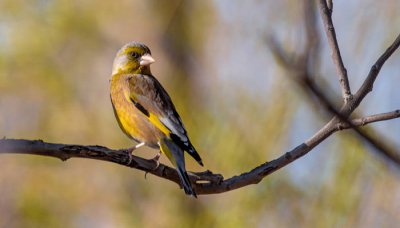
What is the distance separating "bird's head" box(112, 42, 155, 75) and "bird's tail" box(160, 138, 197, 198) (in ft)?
3.82

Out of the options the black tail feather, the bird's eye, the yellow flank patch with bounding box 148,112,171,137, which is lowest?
the black tail feather

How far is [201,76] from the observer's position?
32.3 feet

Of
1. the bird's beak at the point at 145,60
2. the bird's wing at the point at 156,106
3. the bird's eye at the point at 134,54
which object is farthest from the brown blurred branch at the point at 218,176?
the bird's eye at the point at 134,54

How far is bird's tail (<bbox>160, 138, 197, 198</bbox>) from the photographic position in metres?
3.92

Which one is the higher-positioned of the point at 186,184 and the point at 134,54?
the point at 134,54

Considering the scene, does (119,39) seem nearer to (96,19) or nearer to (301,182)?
(96,19)

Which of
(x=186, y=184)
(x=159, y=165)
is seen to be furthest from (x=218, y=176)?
(x=159, y=165)

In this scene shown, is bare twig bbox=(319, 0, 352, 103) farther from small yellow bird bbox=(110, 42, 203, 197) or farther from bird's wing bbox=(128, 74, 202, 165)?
bird's wing bbox=(128, 74, 202, 165)

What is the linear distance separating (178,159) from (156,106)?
0.99 m

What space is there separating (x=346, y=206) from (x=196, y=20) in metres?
4.52

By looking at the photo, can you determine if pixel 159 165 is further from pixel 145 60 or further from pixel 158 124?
pixel 145 60

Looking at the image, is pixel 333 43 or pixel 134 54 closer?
pixel 333 43

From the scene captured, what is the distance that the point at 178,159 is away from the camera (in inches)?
175

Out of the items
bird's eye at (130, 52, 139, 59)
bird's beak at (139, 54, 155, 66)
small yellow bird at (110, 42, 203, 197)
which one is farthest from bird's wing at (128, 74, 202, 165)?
bird's eye at (130, 52, 139, 59)
